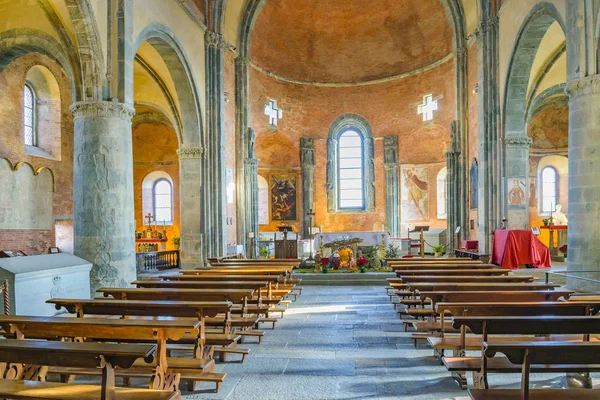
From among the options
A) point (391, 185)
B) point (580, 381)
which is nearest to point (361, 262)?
point (580, 381)

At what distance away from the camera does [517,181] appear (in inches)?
625

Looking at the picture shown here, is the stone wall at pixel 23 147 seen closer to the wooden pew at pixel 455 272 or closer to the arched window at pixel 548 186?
the wooden pew at pixel 455 272

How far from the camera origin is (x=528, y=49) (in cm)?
1473

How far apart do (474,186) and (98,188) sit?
1438 cm

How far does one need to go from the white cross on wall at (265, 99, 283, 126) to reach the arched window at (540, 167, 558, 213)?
44.2ft

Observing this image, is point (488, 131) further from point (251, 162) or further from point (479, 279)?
point (479, 279)

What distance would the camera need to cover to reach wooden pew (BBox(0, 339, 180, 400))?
3.05m

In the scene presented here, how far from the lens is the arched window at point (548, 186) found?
2320 cm

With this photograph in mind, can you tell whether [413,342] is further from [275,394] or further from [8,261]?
[8,261]

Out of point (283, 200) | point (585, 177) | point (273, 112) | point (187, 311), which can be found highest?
point (273, 112)

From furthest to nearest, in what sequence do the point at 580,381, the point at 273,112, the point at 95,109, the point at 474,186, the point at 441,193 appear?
the point at 441,193 → the point at 273,112 → the point at 474,186 → the point at 95,109 → the point at 580,381

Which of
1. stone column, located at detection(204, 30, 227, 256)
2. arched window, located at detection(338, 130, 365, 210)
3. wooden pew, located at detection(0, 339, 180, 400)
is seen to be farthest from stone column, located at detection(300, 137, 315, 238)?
wooden pew, located at detection(0, 339, 180, 400)

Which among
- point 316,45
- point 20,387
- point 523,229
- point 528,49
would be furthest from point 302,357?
point 316,45

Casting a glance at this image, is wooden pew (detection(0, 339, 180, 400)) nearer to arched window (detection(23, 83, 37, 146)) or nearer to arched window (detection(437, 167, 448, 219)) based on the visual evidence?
arched window (detection(23, 83, 37, 146))
